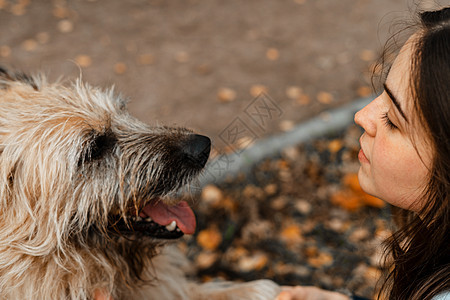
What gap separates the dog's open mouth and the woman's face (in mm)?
1005

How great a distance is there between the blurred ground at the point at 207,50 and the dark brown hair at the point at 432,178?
2.59 m

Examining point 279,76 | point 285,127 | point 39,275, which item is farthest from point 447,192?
point 279,76

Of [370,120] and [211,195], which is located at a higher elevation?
[370,120]

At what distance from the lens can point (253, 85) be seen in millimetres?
5219

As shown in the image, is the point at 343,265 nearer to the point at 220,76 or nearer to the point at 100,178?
the point at 100,178

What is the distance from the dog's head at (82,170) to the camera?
1.91 meters

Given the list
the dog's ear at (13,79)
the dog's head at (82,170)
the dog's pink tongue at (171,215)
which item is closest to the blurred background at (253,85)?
the dog's ear at (13,79)

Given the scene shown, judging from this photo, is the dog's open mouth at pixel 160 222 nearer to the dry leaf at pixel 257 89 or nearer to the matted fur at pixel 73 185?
the matted fur at pixel 73 185

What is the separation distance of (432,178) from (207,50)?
15.9 feet

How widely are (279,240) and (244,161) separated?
0.73 metres

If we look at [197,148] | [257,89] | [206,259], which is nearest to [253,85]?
[257,89]

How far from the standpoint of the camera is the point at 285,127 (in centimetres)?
448

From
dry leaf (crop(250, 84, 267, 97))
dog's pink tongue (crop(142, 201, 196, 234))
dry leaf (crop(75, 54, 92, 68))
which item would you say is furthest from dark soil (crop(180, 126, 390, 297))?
dry leaf (crop(75, 54, 92, 68))

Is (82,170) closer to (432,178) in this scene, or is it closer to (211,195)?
(432,178)
